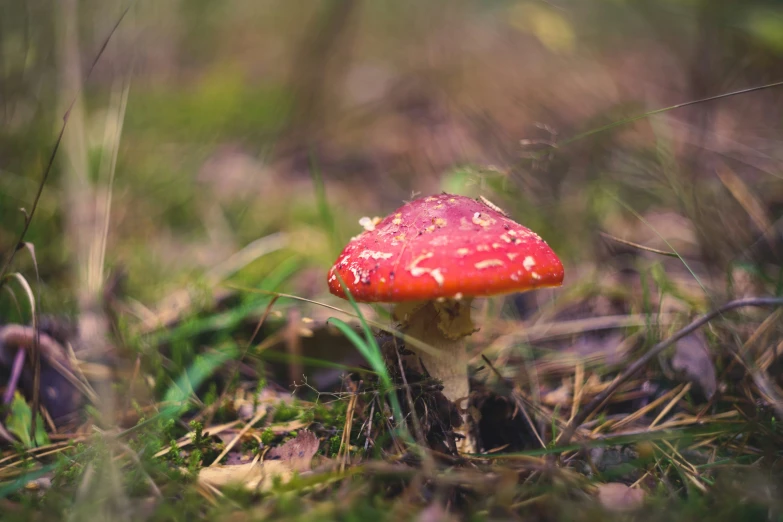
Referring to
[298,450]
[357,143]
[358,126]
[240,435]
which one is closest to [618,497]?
[298,450]

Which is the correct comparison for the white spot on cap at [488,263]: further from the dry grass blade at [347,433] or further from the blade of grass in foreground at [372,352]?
the dry grass blade at [347,433]

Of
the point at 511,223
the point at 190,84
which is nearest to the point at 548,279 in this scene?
the point at 511,223

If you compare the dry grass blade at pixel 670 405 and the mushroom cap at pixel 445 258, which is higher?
the mushroom cap at pixel 445 258

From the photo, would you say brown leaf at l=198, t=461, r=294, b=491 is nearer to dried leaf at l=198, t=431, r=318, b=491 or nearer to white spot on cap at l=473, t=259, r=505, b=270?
dried leaf at l=198, t=431, r=318, b=491

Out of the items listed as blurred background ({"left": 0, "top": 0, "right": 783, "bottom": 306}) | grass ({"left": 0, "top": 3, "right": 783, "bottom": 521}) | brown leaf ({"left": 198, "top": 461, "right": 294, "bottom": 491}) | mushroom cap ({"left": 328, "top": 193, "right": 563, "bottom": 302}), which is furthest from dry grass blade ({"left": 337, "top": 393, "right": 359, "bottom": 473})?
blurred background ({"left": 0, "top": 0, "right": 783, "bottom": 306})

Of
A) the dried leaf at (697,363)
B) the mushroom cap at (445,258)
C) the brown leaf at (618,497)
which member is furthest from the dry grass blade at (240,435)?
the dried leaf at (697,363)
